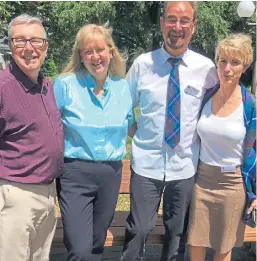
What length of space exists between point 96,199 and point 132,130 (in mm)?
639

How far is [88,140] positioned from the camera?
309 centimetres

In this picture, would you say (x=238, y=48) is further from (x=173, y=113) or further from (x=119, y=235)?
(x=119, y=235)

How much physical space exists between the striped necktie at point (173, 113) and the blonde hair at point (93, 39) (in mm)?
365

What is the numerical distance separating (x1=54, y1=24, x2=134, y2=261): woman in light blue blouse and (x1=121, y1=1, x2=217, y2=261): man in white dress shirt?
21 cm

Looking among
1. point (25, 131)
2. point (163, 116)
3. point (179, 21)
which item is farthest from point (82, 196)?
point (179, 21)

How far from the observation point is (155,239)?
3.79m

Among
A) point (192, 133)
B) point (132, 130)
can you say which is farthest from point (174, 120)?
point (132, 130)

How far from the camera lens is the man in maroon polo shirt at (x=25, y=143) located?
9.06ft

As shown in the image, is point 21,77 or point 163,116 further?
point 163,116

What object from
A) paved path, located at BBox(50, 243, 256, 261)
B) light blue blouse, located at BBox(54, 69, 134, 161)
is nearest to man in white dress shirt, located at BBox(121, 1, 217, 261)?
light blue blouse, located at BBox(54, 69, 134, 161)

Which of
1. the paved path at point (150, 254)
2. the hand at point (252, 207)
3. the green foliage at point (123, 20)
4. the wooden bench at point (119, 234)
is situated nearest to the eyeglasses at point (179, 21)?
the hand at point (252, 207)

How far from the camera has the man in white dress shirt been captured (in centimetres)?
333

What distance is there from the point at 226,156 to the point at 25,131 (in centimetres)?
136

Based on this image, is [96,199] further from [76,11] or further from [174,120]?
[76,11]
